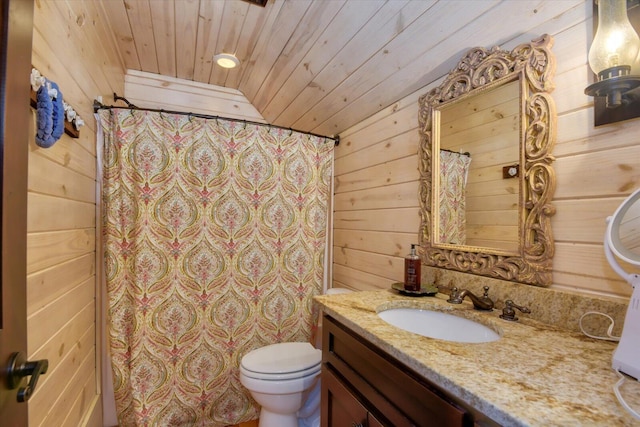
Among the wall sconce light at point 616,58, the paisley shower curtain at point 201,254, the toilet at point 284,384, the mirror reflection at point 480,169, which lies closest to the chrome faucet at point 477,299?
the mirror reflection at point 480,169

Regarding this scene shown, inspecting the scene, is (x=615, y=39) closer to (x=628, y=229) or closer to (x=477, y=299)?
(x=628, y=229)

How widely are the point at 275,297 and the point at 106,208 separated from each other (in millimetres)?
1120

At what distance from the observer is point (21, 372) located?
582mm

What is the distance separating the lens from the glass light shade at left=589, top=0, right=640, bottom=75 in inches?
29.7

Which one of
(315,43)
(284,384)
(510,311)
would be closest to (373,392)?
(510,311)

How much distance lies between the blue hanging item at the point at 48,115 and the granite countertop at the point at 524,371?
3.61ft

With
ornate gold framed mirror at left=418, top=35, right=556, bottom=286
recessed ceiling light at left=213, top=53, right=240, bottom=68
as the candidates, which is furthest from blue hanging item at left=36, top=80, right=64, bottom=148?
ornate gold framed mirror at left=418, top=35, right=556, bottom=286

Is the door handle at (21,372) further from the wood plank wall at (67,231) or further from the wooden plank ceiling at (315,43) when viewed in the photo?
the wooden plank ceiling at (315,43)

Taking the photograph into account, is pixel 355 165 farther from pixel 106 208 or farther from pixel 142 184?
pixel 106 208

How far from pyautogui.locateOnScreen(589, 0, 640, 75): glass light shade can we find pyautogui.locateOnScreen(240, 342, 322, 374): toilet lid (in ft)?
5.49

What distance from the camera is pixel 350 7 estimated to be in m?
1.33

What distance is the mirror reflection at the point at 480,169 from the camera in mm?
1100

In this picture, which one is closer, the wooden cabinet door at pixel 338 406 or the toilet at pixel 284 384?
the wooden cabinet door at pixel 338 406

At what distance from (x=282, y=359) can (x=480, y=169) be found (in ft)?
4.58
